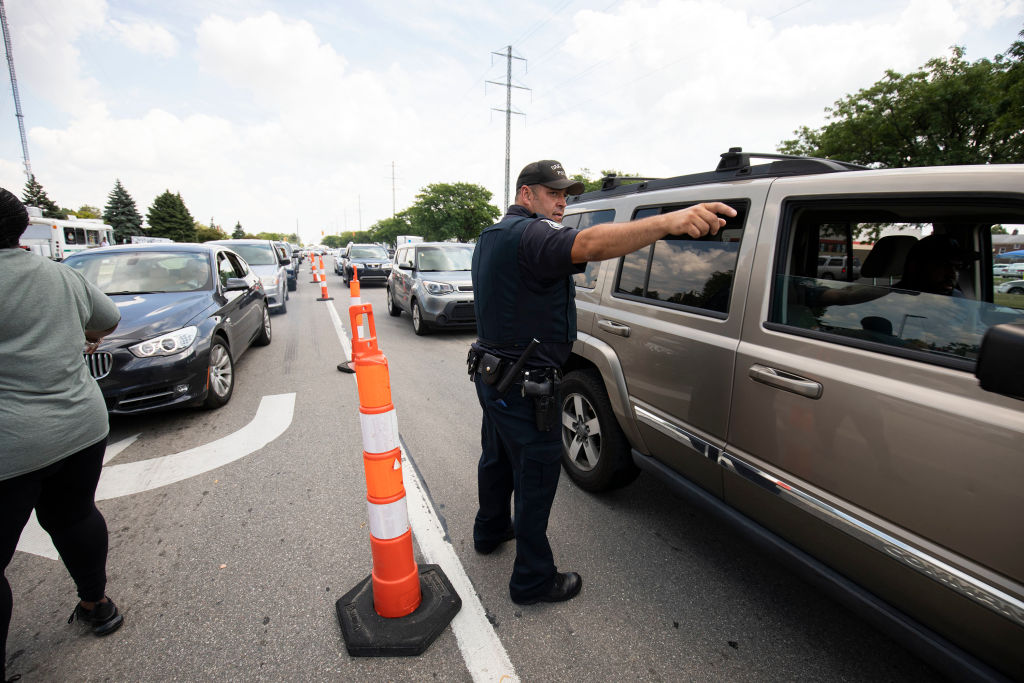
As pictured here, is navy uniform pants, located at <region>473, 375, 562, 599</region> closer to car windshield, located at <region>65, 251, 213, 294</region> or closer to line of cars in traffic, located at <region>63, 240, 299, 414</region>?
line of cars in traffic, located at <region>63, 240, 299, 414</region>

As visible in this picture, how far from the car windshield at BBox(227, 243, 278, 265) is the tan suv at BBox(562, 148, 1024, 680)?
11443 mm

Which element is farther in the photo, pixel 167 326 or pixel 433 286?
pixel 433 286

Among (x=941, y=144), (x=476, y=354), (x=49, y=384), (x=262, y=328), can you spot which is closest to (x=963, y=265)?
(x=476, y=354)

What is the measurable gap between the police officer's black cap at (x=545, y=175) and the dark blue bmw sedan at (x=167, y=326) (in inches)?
150

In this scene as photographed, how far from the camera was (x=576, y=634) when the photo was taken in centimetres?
207

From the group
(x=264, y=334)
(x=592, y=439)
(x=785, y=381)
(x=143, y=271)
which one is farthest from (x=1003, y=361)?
(x=264, y=334)

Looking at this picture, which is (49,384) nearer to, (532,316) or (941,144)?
(532,316)

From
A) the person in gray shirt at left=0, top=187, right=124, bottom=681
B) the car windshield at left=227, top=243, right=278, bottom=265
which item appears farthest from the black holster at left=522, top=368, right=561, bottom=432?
the car windshield at left=227, top=243, right=278, bottom=265

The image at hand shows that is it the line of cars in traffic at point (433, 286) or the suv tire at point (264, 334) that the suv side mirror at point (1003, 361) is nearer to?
the line of cars in traffic at point (433, 286)

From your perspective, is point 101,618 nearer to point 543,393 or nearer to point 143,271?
point 543,393

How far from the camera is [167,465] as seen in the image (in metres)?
3.59

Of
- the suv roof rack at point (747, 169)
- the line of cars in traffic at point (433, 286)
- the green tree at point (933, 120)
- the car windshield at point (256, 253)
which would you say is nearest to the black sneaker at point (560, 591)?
the suv roof rack at point (747, 169)

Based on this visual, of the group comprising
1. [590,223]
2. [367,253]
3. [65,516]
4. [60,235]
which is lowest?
[65,516]

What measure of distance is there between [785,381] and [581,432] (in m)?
1.62
